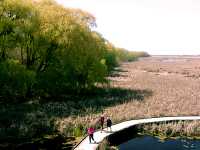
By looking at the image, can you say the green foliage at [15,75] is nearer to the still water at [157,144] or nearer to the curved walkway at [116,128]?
the curved walkway at [116,128]

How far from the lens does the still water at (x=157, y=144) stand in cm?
3679

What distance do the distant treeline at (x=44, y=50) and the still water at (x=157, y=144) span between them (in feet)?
63.1

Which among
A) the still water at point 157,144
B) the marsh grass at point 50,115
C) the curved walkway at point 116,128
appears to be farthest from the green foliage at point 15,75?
the still water at point 157,144

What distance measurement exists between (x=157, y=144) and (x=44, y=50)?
89.4 feet

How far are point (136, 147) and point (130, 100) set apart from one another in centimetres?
2039

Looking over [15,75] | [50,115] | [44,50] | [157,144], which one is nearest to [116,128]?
[157,144]

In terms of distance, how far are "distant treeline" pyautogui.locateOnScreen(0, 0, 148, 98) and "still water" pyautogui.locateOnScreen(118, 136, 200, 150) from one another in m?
19.2

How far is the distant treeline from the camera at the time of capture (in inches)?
2158

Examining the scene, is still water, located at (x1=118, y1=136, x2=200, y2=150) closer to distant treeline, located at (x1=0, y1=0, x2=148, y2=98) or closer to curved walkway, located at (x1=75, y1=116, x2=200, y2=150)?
curved walkway, located at (x1=75, y1=116, x2=200, y2=150)

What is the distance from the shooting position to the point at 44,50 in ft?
198

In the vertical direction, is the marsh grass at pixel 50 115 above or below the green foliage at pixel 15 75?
below

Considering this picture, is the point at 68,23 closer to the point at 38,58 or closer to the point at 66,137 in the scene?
the point at 38,58

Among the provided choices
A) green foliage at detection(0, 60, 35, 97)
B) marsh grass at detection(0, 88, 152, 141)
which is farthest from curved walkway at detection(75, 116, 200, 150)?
green foliage at detection(0, 60, 35, 97)

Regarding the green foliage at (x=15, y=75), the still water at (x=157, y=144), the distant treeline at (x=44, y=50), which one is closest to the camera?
the still water at (x=157, y=144)
